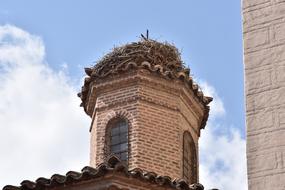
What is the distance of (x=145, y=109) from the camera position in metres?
15.3

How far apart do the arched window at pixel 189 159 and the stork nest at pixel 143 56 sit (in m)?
1.42

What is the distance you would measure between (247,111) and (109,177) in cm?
743

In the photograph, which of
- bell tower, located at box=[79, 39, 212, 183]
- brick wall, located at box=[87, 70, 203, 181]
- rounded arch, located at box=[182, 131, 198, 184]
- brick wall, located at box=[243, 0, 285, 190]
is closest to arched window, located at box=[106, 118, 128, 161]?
bell tower, located at box=[79, 39, 212, 183]

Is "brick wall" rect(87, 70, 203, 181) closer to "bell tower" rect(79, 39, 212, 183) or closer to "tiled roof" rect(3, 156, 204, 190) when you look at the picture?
"bell tower" rect(79, 39, 212, 183)

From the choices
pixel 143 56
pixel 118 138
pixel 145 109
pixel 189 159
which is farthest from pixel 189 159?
pixel 143 56

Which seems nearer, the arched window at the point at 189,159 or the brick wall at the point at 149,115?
the brick wall at the point at 149,115

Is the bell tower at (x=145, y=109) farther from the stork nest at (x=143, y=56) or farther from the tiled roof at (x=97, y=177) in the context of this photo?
the tiled roof at (x=97, y=177)

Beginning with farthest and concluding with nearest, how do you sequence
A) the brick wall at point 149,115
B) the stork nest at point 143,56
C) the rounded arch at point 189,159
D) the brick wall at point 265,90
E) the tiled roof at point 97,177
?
the stork nest at point 143,56, the rounded arch at point 189,159, the brick wall at point 149,115, the tiled roof at point 97,177, the brick wall at point 265,90

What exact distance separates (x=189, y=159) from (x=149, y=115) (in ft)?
3.91

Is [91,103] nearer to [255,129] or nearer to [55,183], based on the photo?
[55,183]

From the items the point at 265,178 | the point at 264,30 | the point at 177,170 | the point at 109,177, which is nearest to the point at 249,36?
the point at 264,30

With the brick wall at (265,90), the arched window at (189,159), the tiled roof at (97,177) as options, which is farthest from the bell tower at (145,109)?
the brick wall at (265,90)

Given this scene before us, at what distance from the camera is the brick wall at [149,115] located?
14.8m

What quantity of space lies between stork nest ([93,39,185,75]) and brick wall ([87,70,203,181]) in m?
0.32
